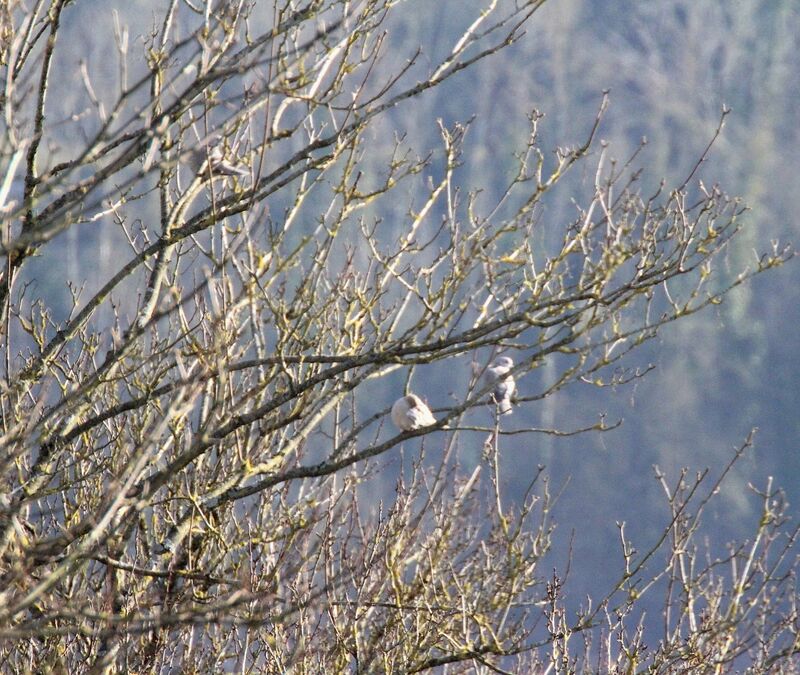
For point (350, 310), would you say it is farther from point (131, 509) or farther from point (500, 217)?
point (500, 217)

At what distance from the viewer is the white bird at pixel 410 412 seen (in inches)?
284

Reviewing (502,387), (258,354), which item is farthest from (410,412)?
(258,354)

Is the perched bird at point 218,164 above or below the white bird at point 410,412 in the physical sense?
above

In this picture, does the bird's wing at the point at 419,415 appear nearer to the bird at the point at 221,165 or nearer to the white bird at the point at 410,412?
the white bird at the point at 410,412

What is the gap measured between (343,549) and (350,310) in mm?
1403

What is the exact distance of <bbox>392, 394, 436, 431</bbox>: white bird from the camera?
284 inches

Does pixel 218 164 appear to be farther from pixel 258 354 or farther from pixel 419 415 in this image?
pixel 419 415

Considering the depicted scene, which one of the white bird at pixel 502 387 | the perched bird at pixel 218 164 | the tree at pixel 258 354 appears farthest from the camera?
the perched bird at pixel 218 164

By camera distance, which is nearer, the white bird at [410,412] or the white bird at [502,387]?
the white bird at [502,387]

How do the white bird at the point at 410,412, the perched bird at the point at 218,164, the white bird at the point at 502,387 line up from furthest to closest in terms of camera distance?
1. the white bird at the point at 410,412
2. the perched bird at the point at 218,164
3. the white bird at the point at 502,387

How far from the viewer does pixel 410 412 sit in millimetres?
7270

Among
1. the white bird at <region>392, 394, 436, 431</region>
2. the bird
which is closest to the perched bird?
the bird

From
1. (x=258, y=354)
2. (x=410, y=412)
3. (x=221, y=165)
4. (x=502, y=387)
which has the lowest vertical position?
(x=258, y=354)

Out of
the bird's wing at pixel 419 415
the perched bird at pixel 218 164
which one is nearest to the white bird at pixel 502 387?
the bird's wing at pixel 419 415
